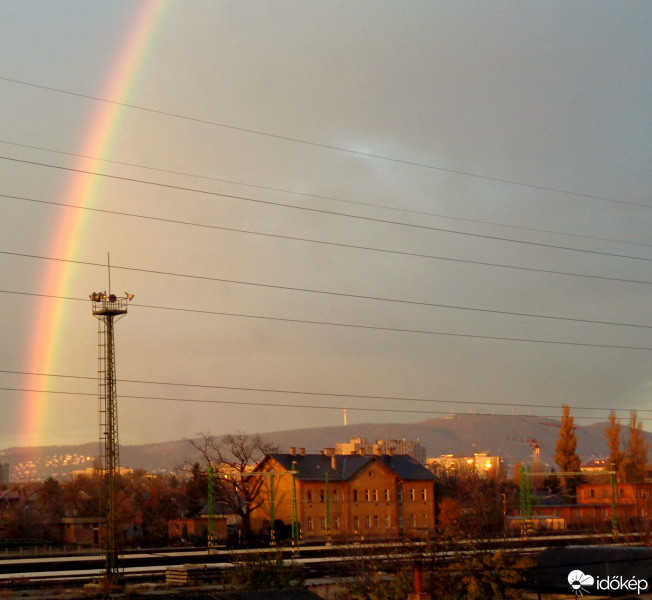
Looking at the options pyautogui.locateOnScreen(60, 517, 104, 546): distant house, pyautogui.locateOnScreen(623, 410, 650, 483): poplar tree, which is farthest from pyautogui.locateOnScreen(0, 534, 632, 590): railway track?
pyautogui.locateOnScreen(623, 410, 650, 483): poplar tree

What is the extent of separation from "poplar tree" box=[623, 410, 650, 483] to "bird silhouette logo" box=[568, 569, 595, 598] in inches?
2954

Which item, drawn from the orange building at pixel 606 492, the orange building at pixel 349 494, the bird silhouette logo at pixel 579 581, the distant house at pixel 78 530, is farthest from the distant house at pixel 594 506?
the distant house at pixel 78 530

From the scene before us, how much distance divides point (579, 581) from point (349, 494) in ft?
174

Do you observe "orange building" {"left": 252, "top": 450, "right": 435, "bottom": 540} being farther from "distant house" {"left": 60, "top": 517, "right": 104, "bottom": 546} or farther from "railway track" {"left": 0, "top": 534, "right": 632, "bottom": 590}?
"railway track" {"left": 0, "top": 534, "right": 632, "bottom": 590}

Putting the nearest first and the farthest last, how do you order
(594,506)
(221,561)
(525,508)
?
(221,561) < (525,508) < (594,506)

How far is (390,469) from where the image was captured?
96250mm

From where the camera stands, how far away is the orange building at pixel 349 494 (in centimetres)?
9100

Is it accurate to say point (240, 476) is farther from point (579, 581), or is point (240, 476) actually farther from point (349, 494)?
point (579, 581)

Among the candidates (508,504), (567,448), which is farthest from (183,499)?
(567,448)

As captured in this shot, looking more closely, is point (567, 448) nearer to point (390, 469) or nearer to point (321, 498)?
point (390, 469)

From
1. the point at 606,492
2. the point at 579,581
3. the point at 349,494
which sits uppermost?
the point at 349,494

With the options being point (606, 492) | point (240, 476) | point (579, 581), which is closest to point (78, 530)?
point (240, 476)

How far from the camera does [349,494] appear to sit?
→ 306ft

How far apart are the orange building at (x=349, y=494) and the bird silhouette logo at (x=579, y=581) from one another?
157ft
